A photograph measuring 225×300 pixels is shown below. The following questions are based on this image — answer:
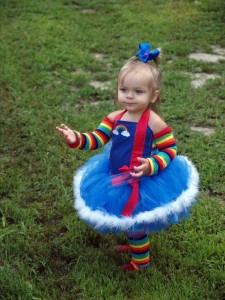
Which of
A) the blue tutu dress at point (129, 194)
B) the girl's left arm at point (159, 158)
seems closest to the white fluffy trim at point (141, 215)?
the blue tutu dress at point (129, 194)

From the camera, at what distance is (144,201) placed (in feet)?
8.54

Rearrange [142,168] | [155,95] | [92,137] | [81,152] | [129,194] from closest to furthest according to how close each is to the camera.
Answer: [142,168] → [129,194] → [155,95] → [92,137] → [81,152]

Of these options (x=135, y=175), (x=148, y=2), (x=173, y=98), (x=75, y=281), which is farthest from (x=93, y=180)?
(x=148, y=2)

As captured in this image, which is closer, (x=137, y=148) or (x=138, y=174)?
(x=138, y=174)

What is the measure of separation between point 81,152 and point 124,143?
1.44 m

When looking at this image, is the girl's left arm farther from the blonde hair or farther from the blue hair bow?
the blue hair bow

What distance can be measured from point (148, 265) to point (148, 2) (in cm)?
698

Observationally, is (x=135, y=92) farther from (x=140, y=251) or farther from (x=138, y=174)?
(x=140, y=251)

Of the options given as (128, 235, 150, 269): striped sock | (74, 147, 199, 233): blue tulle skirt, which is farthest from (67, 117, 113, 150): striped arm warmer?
(128, 235, 150, 269): striped sock

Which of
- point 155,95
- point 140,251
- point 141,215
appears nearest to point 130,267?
point 140,251

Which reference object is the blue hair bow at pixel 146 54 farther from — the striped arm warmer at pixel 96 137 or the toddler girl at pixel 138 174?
the striped arm warmer at pixel 96 137

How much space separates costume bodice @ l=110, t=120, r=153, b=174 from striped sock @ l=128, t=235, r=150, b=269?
0.40 m

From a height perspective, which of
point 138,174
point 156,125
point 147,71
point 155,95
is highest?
point 147,71

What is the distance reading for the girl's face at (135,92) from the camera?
2.65m
